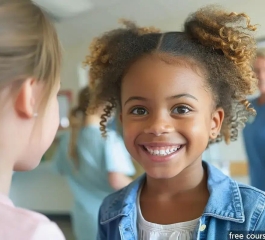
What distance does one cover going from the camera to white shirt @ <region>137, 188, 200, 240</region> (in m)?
0.48

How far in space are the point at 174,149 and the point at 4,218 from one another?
0.24 m

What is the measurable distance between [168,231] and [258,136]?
255 millimetres

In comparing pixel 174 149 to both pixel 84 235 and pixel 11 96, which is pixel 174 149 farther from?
pixel 84 235

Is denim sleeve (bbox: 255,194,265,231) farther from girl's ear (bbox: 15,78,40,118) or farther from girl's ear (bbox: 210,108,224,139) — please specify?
girl's ear (bbox: 15,78,40,118)

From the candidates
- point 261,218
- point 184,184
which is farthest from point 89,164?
point 261,218

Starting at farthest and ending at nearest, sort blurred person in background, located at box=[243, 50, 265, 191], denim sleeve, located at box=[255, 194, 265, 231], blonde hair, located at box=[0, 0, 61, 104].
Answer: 1. blurred person in background, located at box=[243, 50, 265, 191]
2. denim sleeve, located at box=[255, 194, 265, 231]
3. blonde hair, located at box=[0, 0, 61, 104]

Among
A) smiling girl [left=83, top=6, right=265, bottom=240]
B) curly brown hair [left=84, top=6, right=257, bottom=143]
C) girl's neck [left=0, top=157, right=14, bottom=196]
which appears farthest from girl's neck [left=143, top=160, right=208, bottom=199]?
girl's neck [left=0, top=157, right=14, bottom=196]

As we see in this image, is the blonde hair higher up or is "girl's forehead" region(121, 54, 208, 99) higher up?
the blonde hair

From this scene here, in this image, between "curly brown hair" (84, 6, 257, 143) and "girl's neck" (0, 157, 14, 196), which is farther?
"curly brown hair" (84, 6, 257, 143)

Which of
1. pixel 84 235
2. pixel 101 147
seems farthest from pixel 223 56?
pixel 84 235

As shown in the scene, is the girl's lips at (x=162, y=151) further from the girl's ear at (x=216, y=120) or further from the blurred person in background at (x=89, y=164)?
the blurred person in background at (x=89, y=164)

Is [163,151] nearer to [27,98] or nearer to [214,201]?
[214,201]

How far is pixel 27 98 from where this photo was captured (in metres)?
0.36

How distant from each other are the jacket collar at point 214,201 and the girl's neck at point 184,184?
0.02 metres
